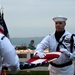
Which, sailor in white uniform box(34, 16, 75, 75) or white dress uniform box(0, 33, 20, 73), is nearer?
white dress uniform box(0, 33, 20, 73)

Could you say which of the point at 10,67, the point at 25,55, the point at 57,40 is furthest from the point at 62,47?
the point at 25,55

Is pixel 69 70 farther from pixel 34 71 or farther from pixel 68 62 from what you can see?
pixel 34 71

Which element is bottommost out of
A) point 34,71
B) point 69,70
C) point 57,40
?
point 34,71

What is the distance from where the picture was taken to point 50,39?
875 centimetres

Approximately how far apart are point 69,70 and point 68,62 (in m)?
0.17

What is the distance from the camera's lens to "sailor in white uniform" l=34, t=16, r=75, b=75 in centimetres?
854

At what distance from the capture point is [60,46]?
8648mm

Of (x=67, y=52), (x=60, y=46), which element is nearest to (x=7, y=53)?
(x=67, y=52)

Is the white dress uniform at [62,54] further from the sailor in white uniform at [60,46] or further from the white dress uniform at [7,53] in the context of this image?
the white dress uniform at [7,53]

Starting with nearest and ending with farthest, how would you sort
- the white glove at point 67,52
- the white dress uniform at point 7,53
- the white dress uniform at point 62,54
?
the white dress uniform at point 7,53, the white glove at point 67,52, the white dress uniform at point 62,54

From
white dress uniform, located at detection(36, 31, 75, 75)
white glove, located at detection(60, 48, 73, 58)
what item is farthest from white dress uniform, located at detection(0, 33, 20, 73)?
white dress uniform, located at detection(36, 31, 75, 75)

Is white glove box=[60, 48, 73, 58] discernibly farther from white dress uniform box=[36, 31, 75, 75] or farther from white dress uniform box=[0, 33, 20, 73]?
white dress uniform box=[0, 33, 20, 73]

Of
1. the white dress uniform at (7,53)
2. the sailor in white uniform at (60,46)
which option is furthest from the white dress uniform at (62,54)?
the white dress uniform at (7,53)

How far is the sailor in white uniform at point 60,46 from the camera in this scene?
28.0ft
